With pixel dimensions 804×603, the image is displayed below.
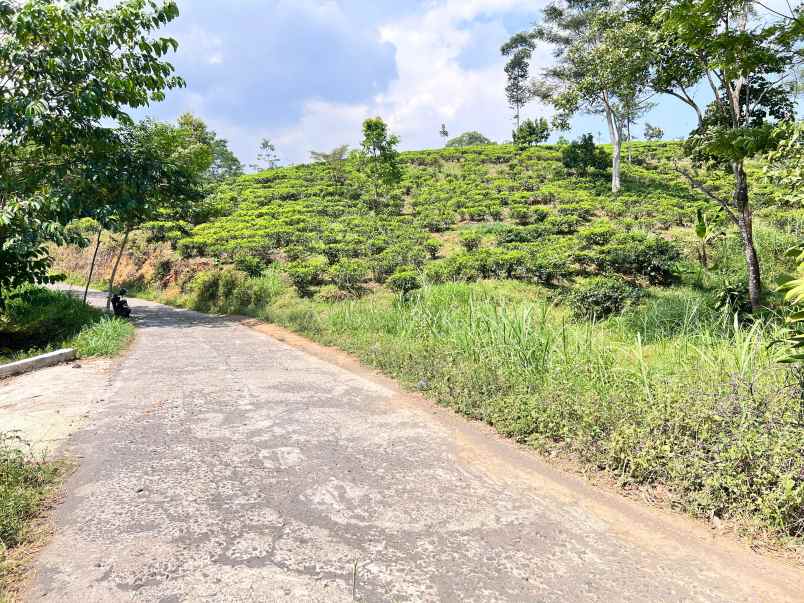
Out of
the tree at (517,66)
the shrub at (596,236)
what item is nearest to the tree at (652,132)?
the tree at (517,66)

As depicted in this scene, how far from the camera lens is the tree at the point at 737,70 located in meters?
6.51

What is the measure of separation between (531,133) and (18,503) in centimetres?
3554

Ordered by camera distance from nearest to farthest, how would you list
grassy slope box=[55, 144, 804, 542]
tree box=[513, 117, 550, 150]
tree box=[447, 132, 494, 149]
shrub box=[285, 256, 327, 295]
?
1. grassy slope box=[55, 144, 804, 542]
2. shrub box=[285, 256, 327, 295]
3. tree box=[513, 117, 550, 150]
4. tree box=[447, 132, 494, 149]

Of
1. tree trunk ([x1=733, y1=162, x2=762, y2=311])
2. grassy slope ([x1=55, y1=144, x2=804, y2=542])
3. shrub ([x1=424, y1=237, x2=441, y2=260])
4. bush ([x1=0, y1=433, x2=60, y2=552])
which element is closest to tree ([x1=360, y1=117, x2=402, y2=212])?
grassy slope ([x1=55, y1=144, x2=804, y2=542])

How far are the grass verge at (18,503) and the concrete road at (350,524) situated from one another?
0.39ft

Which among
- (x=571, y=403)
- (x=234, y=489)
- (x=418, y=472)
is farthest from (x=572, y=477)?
(x=234, y=489)

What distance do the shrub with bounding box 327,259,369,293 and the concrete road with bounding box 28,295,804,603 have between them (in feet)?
28.3

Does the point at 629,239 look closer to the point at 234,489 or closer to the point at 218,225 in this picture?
the point at 234,489

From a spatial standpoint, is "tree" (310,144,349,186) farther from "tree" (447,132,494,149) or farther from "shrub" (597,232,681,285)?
"tree" (447,132,494,149)

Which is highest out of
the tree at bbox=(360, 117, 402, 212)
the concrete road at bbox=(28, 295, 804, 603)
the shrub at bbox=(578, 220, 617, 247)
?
the tree at bbox=(360, 117, 402, 212)

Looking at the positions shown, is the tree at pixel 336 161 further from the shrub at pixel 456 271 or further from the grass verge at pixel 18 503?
the grass verge at pixel 18 503

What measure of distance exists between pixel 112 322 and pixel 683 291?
41.0ft

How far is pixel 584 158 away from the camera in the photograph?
1062 inches

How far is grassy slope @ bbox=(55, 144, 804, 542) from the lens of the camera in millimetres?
3092
